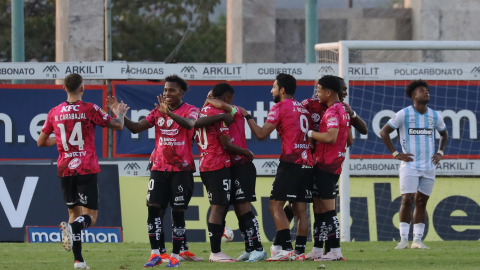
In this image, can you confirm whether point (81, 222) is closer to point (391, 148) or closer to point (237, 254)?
point (237, 254)

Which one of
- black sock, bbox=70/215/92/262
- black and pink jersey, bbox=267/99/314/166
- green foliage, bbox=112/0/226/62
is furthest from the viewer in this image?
green foliage, bbox=112/0/226/62

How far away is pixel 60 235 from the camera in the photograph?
38.3 feet

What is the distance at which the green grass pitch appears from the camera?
715 centimetres

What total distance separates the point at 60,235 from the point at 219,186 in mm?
5161

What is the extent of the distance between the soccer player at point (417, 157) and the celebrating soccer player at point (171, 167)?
3515 mm

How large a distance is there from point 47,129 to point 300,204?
287 centimetres

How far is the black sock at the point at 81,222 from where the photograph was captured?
6.80 m

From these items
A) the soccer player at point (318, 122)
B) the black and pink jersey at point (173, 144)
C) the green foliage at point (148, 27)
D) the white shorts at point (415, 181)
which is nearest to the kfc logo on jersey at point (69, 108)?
the black and pink jersey at point (173, 144)

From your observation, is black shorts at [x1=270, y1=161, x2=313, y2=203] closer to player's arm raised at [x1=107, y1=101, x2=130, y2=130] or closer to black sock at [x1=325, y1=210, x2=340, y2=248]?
black sock at [x1=325, y1=210, x2=340, y2=248]

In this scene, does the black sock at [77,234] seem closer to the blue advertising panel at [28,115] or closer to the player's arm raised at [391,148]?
the player's arm raised at [391,148]

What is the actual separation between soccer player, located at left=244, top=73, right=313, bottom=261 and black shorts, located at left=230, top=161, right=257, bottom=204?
27 cm

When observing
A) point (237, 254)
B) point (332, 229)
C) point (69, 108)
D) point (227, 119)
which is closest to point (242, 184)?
point (227, 119)

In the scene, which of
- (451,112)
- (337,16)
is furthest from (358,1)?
(451,112)

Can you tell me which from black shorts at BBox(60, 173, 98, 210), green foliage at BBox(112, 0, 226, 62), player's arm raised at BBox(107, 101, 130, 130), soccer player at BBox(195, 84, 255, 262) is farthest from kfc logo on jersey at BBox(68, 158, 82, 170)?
green foliage at BBox(112, 0, 226, 62)
